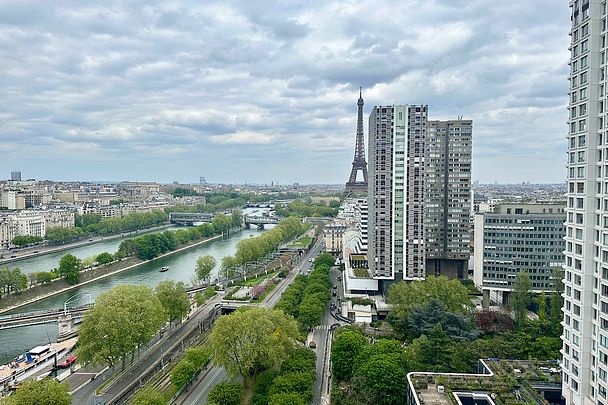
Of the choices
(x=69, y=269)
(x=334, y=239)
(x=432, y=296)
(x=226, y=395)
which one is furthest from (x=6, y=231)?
(x=432, y=296)

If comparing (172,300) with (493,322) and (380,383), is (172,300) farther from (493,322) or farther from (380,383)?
(493,322)

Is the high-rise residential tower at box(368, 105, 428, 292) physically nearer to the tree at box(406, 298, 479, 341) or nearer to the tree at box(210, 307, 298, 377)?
the tree at box(406, 298, 479, 341)

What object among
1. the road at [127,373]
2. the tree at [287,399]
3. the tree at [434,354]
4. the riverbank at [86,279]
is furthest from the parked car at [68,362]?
the tree at [434,354]

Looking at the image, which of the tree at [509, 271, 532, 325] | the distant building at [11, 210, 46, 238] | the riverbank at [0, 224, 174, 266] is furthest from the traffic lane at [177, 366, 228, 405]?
the distant building at [11, 210, 46, 238]

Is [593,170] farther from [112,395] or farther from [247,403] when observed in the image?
[112,395]

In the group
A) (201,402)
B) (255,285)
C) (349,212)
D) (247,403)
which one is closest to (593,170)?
(247,403)

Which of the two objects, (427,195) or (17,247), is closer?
(427,195)
